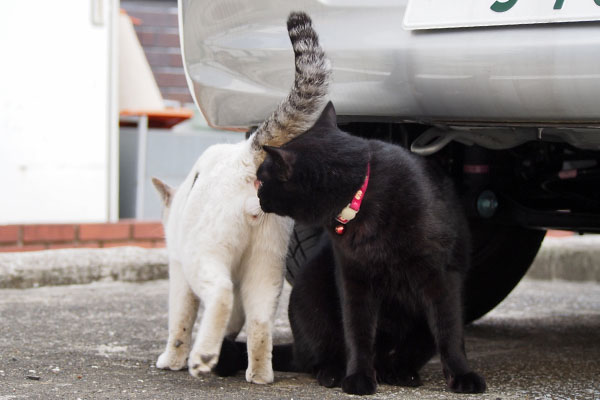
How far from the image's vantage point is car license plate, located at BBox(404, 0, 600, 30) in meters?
1.96

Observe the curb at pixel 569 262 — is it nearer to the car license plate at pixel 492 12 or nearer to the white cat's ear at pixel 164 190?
the white cat's ear at pixel 164 190

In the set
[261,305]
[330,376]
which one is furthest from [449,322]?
[261,305]

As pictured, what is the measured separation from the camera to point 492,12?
207 centimetres

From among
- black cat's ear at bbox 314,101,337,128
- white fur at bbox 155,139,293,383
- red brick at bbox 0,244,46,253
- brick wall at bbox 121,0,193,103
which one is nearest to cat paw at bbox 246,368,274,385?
white fur at bbox 155,139,293,383

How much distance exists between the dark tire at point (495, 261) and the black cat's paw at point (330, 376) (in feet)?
2.91

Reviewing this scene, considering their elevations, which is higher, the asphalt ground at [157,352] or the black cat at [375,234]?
the black cat at [375,234]

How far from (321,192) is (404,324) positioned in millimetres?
549

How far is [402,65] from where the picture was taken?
7.22 ft

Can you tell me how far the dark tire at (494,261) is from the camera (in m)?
3.16

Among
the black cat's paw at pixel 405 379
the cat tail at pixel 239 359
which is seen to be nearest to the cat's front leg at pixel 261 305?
the cat tail at pixel 239 359

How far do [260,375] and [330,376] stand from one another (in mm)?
210

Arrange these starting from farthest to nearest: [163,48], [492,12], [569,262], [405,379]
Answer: [163,48], [569,262], [405,379], [492,12]

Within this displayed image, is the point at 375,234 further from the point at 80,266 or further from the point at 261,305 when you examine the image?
the point at 80,266

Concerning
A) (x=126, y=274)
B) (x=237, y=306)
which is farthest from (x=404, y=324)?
(x=126, y=274)
